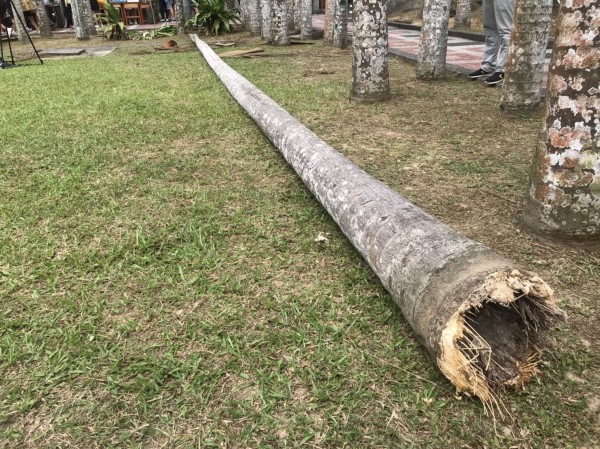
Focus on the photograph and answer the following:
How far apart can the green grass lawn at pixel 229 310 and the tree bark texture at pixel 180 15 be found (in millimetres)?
11464

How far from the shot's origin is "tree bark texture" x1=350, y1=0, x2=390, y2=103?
4.89m

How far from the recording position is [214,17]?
14.1 metres

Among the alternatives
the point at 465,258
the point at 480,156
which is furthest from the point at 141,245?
the point at 480,156

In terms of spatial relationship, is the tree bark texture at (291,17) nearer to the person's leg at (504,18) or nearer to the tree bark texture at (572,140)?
the person's leg at (504,18)

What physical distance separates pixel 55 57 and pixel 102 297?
10792mm

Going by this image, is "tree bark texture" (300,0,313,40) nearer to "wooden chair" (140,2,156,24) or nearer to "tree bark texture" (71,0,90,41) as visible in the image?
"tree bark texture" (71,0,90,41)

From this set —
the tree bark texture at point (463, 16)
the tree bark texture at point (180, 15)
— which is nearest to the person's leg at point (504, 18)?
the tree bark texture at point (463, 16)

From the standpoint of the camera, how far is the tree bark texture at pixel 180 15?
1402 centimetres

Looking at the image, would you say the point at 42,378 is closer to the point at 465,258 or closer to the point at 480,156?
the point at 465,258

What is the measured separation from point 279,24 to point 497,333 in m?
10.2

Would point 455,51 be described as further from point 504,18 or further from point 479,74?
point 504,18

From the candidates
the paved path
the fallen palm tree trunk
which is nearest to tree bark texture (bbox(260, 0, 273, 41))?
the paved path

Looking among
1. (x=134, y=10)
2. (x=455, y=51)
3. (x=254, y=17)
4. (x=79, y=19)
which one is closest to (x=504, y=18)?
(x=455, y=51)

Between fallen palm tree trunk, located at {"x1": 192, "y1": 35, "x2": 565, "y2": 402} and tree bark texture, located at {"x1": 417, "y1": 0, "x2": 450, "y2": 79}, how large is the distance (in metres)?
4.57
